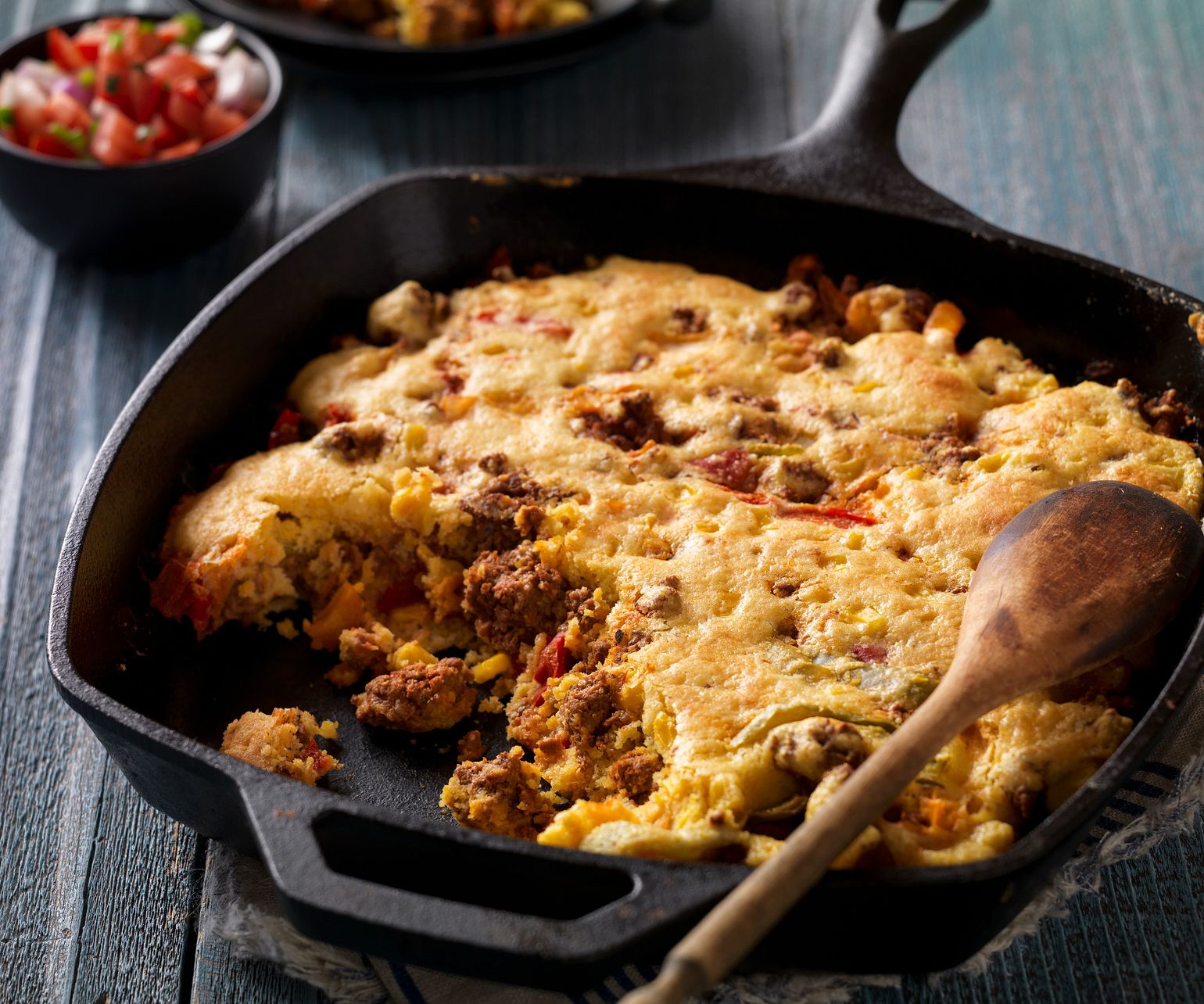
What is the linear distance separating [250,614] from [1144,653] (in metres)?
2.07

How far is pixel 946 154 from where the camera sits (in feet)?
16.1

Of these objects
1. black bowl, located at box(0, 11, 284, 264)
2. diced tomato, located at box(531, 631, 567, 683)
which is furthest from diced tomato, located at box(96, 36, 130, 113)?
diced tomato, located at box(531, 631, 567, 683)

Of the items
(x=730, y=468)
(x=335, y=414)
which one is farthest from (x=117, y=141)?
(x=730, y=468)

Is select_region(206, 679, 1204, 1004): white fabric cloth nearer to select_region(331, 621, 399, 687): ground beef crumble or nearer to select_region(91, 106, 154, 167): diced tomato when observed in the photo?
select_region(331, 621, 399, 687): ground beef crumble

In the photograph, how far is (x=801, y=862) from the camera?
1952 millimetres

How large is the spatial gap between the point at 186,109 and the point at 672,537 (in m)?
2.54

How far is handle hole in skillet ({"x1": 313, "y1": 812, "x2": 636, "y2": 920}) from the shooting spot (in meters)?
2.14

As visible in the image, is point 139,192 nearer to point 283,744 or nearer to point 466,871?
point 283,744

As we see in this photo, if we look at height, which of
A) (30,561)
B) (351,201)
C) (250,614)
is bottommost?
(30,561)

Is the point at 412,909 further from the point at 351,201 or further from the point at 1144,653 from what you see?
the point at 351,201

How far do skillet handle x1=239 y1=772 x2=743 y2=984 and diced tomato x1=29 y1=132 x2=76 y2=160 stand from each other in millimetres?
2768

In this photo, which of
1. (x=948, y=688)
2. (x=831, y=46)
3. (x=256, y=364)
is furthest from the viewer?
(x=831, y=46)

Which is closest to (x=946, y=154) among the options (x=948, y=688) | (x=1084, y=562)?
(x=1084, y=562)

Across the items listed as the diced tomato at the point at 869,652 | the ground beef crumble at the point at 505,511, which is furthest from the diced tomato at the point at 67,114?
the diced tomato at the point at 869,652
